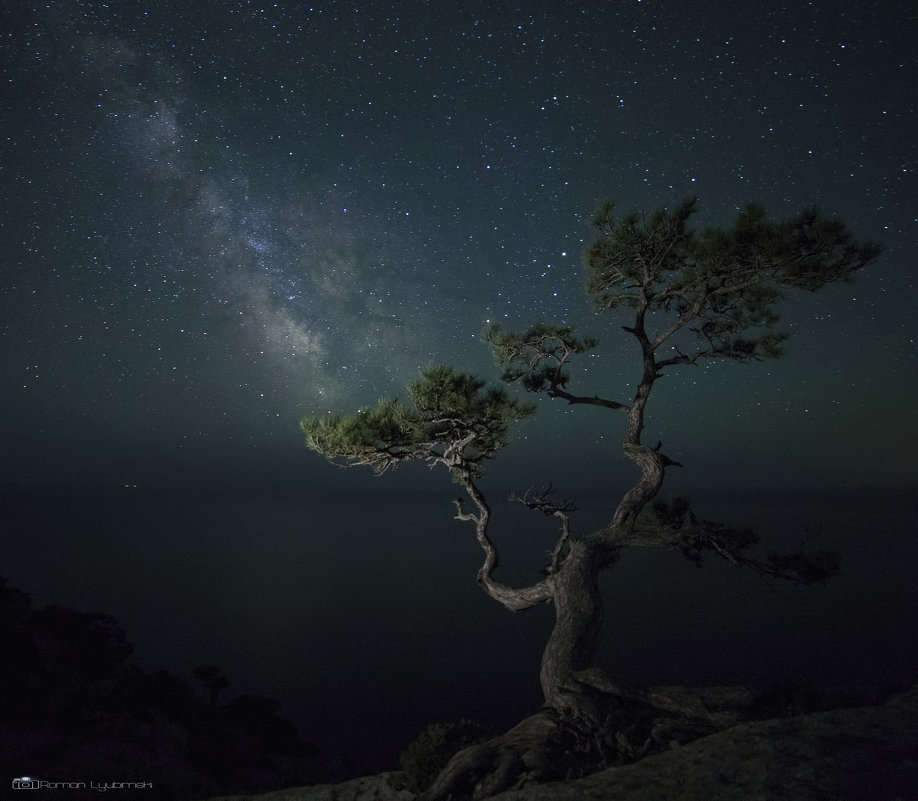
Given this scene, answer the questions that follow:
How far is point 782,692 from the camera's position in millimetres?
7414

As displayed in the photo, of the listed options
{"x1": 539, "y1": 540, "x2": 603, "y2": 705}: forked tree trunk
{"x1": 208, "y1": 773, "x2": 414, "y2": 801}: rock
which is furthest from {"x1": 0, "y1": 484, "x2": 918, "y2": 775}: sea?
{"x1": 208, "y1": 773, "x2": 414, "y2": 801}: rock

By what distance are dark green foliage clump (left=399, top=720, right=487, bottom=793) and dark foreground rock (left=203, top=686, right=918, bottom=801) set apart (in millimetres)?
2064

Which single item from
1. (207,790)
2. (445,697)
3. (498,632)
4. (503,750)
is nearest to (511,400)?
(503,750)

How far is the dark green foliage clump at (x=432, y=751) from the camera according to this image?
24.7 feet

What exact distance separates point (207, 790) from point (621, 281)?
14.8m

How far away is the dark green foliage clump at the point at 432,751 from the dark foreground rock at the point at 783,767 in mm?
2064

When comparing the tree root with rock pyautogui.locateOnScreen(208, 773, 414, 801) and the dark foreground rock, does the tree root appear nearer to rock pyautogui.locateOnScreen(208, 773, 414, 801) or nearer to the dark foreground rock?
the dark foreground rock

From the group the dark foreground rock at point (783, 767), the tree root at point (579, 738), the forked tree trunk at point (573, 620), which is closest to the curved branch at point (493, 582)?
the forked tree trunk at point (573, 620)

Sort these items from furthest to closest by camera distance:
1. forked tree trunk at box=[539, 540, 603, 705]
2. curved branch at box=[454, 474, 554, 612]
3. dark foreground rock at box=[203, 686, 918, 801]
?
curved branch at box=[454, 474, 554, 612] → forked tree trunk at box=[539, 540, 603, 705] → dark foreground rock at box=[203, 686, 918, 801]

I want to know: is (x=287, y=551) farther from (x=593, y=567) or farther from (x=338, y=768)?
(x=593, y=567)

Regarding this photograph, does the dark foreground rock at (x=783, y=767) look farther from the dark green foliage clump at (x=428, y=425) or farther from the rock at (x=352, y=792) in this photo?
the dark green foliage clump at (x=428, y=425)

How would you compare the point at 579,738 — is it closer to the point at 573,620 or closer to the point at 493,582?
the point at 573,620

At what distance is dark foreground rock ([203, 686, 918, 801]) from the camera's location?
4477 millimetres

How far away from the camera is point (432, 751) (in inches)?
305
